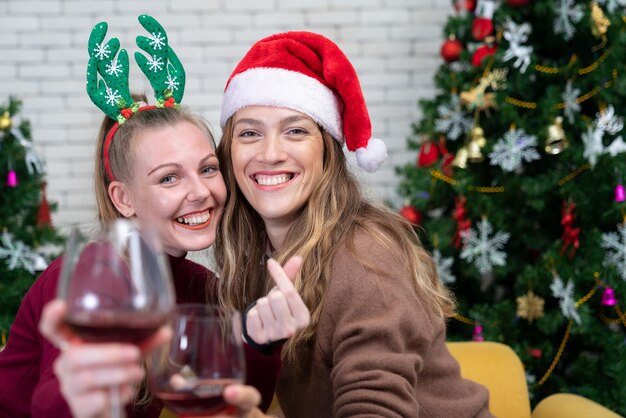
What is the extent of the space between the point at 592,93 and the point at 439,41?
134cm

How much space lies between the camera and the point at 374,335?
1.54 meters

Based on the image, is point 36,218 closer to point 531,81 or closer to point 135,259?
point 531,81

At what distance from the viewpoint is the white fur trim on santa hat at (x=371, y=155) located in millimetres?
2104

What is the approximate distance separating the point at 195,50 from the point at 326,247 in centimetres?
298

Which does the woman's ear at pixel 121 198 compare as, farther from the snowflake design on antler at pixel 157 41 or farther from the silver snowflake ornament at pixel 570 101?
the silver snowflake ornament at pixel 570 101

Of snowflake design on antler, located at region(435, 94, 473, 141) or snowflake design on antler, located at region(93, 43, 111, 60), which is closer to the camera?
snowflake design on antler, located at region(93, 43, 111, 60)

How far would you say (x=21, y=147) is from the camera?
342cm

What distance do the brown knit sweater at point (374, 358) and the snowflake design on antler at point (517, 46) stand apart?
1954 mm

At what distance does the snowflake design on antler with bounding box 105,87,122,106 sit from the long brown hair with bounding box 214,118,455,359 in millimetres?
325

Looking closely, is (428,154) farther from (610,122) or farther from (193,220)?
(193,220)

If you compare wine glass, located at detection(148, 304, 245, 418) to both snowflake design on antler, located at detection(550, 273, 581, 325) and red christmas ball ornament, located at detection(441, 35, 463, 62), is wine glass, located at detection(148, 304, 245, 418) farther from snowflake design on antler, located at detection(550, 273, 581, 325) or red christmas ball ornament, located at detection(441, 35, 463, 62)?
red christmas ball ornament, located at detection(441, 35, 463, 62)

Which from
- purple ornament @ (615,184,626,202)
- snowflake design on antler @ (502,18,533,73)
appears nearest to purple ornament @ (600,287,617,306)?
purple ornament @ (615,184,626,202)

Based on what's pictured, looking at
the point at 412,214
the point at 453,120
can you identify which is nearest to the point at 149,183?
the point at 412,214

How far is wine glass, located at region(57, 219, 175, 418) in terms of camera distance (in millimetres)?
839
